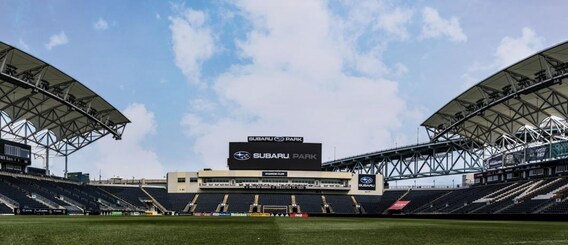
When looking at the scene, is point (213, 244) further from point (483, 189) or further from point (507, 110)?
point (483, 189)

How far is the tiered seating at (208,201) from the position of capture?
8869 centimetres

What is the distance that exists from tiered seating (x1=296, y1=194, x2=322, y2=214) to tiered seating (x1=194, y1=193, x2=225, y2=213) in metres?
13.5

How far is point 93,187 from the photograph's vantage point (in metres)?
91.5

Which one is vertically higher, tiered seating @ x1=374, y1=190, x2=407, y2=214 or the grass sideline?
the grass sideline

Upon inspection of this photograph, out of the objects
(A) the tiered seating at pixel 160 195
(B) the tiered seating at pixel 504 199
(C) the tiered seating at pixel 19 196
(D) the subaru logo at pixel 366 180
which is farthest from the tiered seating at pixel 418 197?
(C) the tiered seating at pixel 19 196

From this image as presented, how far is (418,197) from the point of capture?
297 ft

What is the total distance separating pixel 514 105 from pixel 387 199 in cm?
3611

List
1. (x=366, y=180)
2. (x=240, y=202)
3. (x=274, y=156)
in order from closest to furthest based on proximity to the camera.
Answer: (x=240, y=202) < (x=274, y=156) < (x=366, y=180)

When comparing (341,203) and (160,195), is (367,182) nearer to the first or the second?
(341,203)

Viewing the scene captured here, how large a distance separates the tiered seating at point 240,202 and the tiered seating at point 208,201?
206 centimetres

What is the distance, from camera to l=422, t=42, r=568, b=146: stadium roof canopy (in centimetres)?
4883

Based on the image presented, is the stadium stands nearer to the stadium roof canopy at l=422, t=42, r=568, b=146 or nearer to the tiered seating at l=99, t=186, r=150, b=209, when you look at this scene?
the tiered seating at l=99, t=186, r=150, b=209

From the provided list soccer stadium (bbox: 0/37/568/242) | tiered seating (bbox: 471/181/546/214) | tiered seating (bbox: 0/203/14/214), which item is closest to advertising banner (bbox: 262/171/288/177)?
soccer stadium (bbox: 0/37/568/242)

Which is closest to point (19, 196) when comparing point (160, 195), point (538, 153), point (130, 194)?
point (130, 194)
